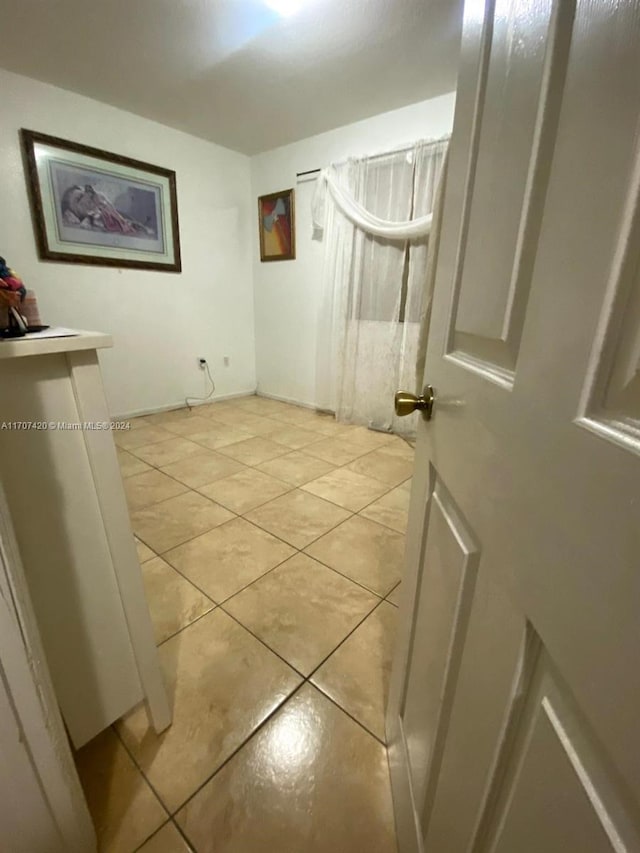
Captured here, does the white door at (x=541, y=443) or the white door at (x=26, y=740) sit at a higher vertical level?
the white door at (x=541, y=443)

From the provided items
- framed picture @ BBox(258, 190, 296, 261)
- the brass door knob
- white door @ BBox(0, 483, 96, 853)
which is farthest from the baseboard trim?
white door @ BBox(0, 483, 96, 853)

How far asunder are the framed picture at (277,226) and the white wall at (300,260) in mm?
59

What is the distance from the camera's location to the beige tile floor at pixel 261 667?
80 cm

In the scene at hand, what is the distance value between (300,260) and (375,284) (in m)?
0.90

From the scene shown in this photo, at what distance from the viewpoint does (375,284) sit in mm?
2875

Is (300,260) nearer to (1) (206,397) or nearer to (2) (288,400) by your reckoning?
(2) (288,400)

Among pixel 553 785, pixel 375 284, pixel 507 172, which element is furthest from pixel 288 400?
pixel 553 785

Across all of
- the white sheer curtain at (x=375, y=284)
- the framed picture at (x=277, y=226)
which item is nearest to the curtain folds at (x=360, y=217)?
the white sheer curtain at (x=375, y=284)

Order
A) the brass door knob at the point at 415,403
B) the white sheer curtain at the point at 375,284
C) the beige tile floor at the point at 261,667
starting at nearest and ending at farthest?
the brass door knob at the point at 415,403 < the beige tile floor at the point at 261,667 < the white sheer curtain at the point at 375,284

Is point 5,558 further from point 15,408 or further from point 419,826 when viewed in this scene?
point 419,826

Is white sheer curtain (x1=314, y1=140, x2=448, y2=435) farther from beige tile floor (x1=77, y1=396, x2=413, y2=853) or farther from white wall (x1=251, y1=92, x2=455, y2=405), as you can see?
beige tile floor (x1=77, y1=396, x2=413, y2=853)

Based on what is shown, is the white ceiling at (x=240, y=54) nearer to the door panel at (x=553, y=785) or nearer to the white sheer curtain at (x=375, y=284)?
the white sheer curtain at (x=375, y=284)

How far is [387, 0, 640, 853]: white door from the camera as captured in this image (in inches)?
8.8

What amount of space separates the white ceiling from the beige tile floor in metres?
2.32
